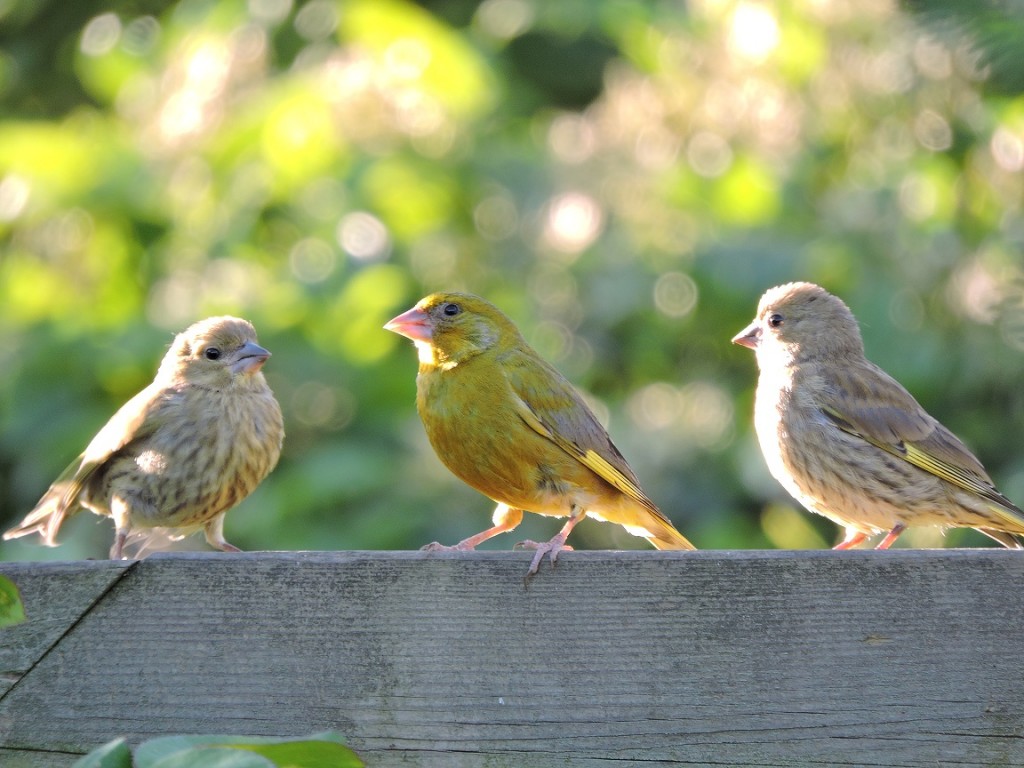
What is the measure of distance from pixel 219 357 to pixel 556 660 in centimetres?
246

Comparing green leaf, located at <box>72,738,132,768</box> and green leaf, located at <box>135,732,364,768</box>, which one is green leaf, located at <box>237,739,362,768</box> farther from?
green leaf, located at <box>72,738,132,768</box>

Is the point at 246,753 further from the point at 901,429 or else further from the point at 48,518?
the point at 901,429

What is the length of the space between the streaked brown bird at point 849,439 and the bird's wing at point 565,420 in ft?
2.48

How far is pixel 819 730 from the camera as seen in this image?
2.59 m

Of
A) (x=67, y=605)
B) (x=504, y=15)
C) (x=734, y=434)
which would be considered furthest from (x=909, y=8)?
(x=504, y=15)

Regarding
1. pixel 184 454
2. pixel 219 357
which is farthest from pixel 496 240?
pixel 184 454

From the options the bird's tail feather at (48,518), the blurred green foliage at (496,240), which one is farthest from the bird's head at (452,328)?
the blurred green foliage at (496,240)

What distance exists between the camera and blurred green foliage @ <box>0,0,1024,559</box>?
20.6ft

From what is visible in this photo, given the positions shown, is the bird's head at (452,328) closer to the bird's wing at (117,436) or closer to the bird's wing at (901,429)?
the bird's wing at (117,436)

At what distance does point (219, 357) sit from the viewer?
4.80 meters

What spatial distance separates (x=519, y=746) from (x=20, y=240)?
607 cm

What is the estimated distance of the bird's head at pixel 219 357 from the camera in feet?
15.6

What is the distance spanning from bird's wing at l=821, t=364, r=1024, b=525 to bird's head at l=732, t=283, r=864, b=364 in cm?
12

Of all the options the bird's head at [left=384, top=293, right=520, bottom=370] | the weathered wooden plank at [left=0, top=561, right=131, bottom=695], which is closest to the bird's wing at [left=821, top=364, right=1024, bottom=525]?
the bird's head at [left=384, top=293, right=520, bottom=370]
